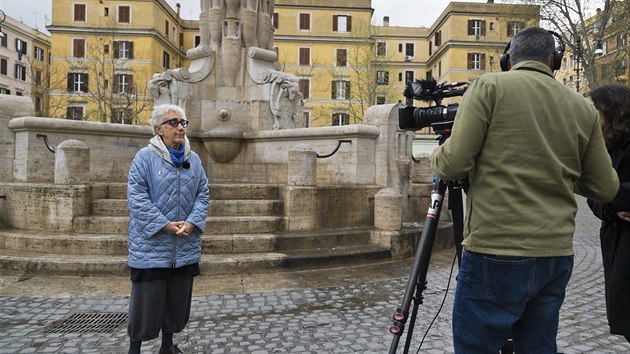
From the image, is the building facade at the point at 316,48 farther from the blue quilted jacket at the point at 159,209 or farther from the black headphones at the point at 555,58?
the black headphones at the point at 555,58

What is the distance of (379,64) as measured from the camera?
45312mm

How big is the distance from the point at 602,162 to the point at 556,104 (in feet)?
1.27

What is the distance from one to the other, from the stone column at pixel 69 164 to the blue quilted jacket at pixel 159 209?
419cm

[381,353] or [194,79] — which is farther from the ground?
[194,79]

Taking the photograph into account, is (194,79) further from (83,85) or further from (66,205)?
(83,85)

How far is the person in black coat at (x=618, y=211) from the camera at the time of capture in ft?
8.78

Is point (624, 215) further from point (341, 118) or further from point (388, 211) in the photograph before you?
point (341, 118)

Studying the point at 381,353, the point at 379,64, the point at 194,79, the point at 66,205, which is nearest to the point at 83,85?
the point at 379,64

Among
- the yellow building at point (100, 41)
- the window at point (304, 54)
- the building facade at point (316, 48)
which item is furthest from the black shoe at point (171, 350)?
the window at point (304, 54)

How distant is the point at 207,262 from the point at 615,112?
482 cm

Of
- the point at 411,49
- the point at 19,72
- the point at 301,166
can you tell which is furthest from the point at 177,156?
the point at 19,72

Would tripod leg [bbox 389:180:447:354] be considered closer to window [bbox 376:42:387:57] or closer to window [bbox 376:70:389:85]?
window [bbox 376:70:389:85]

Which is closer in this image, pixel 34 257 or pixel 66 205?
pixel 34 257

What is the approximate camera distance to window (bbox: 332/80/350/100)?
5120cm
